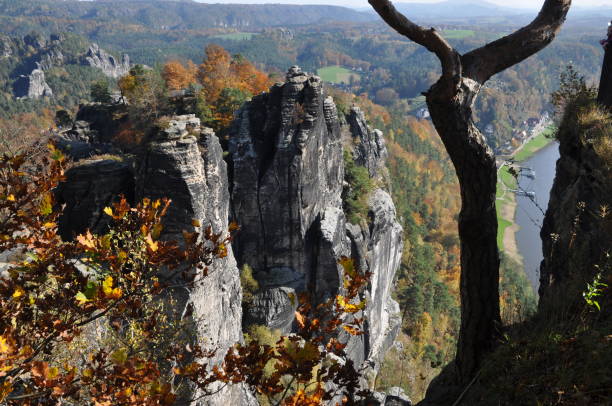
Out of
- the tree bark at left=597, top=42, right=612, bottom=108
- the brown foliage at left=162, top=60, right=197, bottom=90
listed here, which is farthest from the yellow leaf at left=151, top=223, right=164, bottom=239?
the brown foliage at left=162, top=60, right=197, bottom=90

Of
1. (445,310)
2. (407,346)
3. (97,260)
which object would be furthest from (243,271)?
Result: (445,310)

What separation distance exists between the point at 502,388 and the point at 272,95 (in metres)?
23.2

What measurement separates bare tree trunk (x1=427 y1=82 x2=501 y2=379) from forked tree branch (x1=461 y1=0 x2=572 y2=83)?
0.87 feet

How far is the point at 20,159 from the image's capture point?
3.81 metres

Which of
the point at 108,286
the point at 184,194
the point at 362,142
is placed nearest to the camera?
the point at 108,286

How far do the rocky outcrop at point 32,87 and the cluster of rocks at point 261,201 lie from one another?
150857 mm

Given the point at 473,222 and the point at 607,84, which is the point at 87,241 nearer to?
the point at 473,222

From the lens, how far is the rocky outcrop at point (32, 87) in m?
141

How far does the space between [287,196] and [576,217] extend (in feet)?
65.5

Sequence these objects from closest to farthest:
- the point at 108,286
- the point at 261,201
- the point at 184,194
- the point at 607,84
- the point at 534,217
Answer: the point at 108,286
the point at 607,84
the point at 184,194
the point at 261,201
the point at 534,217

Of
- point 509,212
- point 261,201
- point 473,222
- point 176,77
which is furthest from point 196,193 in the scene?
point 509,212

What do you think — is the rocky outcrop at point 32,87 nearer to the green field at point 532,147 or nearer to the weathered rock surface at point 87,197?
the weathered rock surface at point 87,197

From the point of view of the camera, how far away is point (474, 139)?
435cm

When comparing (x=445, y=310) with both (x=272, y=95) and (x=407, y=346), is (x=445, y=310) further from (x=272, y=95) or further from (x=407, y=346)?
(x=272, y=95)
